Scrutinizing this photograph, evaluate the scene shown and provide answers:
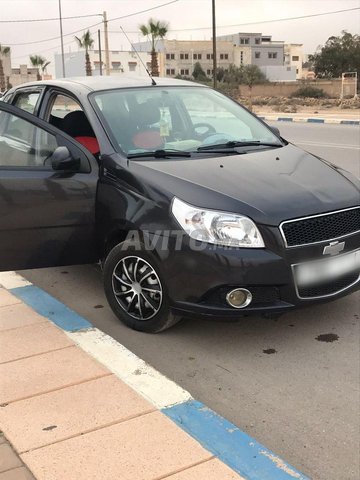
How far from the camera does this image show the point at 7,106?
4.05 metres

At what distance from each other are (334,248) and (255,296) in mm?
613

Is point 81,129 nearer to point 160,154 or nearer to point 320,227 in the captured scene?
point 160,154

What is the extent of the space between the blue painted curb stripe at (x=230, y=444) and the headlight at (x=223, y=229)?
97 centimetres

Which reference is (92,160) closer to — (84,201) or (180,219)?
(84,201)

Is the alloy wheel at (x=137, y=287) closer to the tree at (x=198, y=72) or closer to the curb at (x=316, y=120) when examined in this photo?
the curb at (x=316, y=120)

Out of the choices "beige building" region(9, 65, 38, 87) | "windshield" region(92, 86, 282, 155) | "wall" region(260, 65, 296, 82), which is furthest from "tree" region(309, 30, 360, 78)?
"windshield" region(92, 86, 282, 155)

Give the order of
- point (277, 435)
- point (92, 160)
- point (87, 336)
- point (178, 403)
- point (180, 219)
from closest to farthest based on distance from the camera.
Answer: point (277, 435)
point (178, 403)
point (180, 219)
point (87, 336)
point (92, 160)

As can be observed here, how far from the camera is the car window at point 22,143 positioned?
4.09 metres

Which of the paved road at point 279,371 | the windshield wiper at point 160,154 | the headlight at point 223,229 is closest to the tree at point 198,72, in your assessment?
the windshield wiper at point 160,154

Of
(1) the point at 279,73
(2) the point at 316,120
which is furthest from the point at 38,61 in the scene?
(2) the point at 316,120

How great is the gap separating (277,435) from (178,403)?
1.78 feet

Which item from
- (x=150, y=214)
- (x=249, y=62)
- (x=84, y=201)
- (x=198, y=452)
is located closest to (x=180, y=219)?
(x=150, y=214)

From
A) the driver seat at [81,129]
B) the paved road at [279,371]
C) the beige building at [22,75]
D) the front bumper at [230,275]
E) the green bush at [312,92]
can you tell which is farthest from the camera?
the beige building at [22,75]

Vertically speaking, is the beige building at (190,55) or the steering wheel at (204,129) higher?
the beige building at (190,55)
